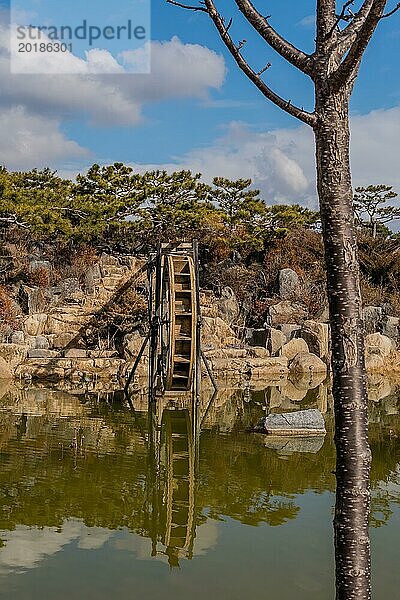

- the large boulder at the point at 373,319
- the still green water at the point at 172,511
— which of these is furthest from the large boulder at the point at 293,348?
the still green water at the point at 172,511

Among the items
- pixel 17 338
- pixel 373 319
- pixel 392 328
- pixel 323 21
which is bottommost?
Result: pixel 17 338

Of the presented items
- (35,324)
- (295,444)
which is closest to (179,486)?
(295,444)

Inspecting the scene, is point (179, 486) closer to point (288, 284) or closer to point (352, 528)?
point (352, 528)

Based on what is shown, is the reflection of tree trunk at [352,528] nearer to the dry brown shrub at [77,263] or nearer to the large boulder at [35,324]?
the large boulder at [35,324]

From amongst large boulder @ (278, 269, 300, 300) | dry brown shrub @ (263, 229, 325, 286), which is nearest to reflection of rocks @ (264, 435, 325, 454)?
large boulder @ (278, 269, 300, 300)

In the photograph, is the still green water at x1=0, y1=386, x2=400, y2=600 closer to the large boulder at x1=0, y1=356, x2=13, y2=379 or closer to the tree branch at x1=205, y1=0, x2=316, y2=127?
the tree branch at x1=205, y1=0, x2=316, y2=127

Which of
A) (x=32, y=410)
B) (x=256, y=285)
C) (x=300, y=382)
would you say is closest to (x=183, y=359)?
(x=32, y=410)

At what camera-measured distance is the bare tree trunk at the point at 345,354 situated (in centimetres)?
219

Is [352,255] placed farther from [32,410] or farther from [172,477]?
[32,410]

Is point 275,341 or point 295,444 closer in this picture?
point 295,444

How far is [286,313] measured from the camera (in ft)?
66.3

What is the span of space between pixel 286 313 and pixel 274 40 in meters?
18.0

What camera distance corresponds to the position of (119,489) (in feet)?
22.4

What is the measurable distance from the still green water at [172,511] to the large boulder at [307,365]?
255 inches
